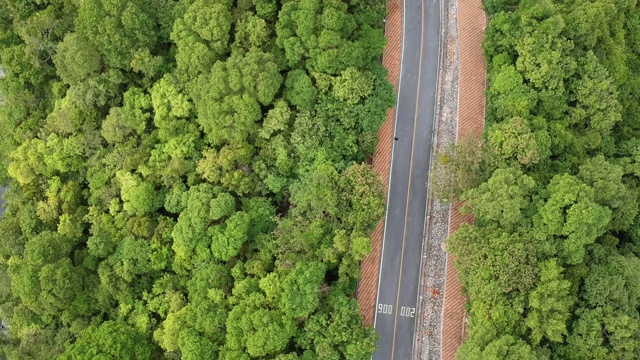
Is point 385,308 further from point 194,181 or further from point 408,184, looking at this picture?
point 194,181

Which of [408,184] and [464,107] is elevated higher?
[464,107]

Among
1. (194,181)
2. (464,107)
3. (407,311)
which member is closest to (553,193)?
(464,107)

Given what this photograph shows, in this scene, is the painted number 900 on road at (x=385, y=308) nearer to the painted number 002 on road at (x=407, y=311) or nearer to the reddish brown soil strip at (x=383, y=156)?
the reddish brown soil strip at (x=383, y=156)

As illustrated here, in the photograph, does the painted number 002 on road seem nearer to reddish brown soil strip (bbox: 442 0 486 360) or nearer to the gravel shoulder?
the gravel shoulder

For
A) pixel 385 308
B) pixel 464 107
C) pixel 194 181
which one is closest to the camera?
pixel 385 308

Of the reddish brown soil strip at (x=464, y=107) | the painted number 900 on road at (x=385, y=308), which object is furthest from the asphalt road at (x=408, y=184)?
the reddish brown soil strip at (x=464, y=107)

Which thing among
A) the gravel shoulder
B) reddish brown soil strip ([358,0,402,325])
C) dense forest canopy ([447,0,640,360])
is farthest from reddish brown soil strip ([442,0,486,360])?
reddish brown soil strip ([358,0,402,325])
